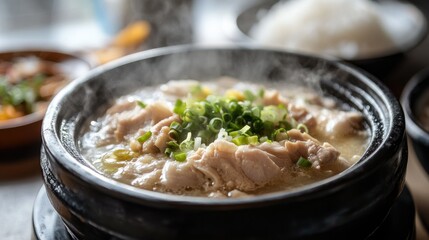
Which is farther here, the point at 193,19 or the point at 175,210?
the point at 193,19

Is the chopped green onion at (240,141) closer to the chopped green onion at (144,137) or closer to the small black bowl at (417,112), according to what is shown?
the chopped green onion at (144,137)

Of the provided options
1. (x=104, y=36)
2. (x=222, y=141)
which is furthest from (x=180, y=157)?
(x=104, y=36)

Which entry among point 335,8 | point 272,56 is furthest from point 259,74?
point 335,8

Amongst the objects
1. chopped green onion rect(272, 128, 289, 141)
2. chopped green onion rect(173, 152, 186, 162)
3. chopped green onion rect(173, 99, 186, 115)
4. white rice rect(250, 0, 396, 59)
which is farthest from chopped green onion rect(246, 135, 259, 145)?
white rice rect(250, 0, 396, 59)

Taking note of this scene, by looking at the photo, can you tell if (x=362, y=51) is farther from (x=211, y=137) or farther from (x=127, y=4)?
(x=211, y=137)

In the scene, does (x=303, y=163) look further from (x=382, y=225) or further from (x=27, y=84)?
(x=27, y=84)

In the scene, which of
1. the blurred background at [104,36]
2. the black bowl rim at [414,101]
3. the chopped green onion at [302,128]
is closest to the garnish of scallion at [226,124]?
the chopped green onion at [302,128]
